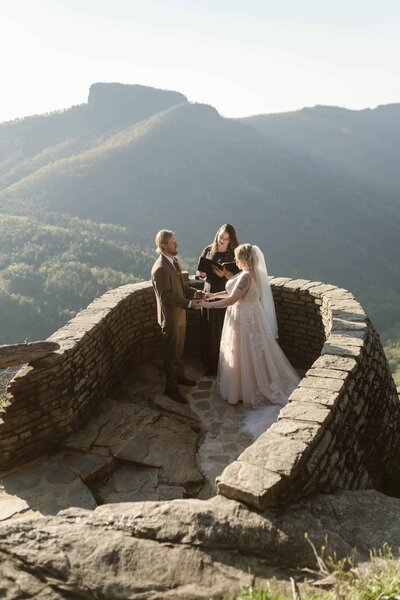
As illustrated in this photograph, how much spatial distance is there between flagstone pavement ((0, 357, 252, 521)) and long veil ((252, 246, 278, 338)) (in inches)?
44.0

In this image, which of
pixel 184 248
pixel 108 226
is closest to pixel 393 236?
pixel 184 248

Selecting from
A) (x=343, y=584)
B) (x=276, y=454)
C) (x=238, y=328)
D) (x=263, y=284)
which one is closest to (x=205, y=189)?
(x=263, y=284)

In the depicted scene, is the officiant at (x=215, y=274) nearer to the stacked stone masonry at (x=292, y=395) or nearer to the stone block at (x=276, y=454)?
the stacked stone masonry at (x=292, y=395)

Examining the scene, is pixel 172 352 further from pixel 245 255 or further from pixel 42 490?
pixel 42 490

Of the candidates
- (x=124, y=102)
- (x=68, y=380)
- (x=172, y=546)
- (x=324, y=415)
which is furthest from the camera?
(x=124, y=102)

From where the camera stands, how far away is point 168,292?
4902mm

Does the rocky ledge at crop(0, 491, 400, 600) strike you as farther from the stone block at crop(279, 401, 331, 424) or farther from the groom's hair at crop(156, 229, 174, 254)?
the groom's hair at crop(156, 229, 174, 254)

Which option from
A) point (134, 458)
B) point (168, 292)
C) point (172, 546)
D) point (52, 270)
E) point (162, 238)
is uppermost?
point (162, 238)

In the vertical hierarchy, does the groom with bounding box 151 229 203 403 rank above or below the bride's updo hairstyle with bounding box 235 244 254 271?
below

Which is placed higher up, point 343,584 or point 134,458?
point 343,584

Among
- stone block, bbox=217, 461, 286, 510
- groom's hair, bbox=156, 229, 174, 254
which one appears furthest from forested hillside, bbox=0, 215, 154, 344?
stone block, bbox=217, 461, 286, 510

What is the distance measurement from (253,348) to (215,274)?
1.14 m

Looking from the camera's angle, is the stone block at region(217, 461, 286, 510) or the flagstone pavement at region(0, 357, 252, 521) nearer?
the stone block at region(217, 461, 286, 510)

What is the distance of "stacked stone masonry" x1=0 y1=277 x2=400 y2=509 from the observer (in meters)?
2.87
